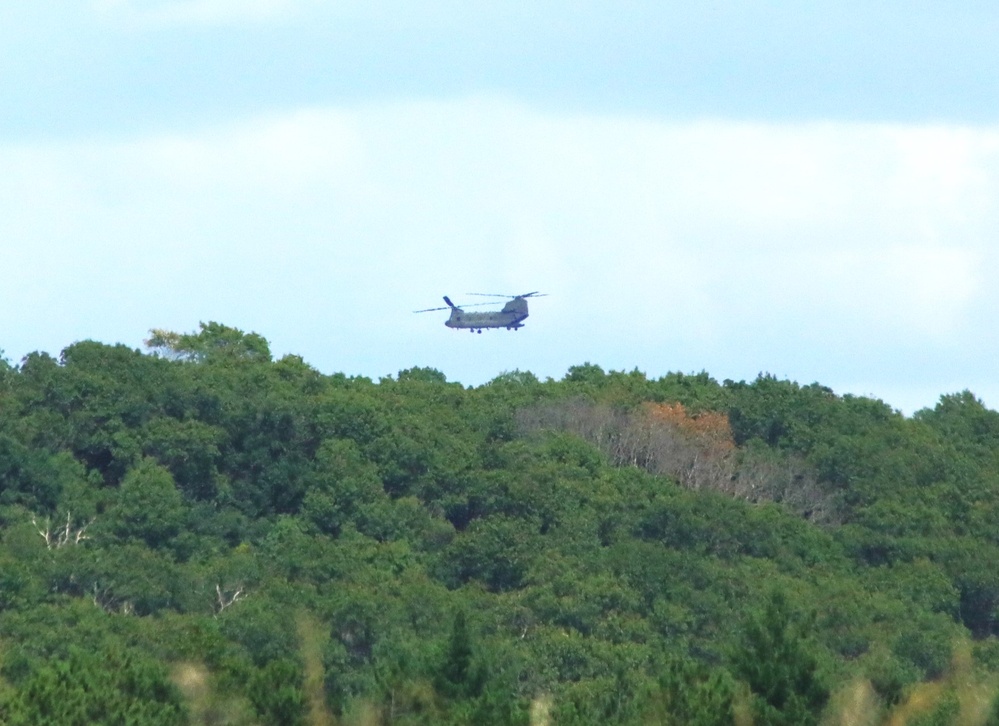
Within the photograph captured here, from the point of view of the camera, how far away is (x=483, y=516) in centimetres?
5556

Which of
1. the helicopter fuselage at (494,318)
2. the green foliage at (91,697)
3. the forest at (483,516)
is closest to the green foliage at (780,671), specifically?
the green foliage at (91,697)

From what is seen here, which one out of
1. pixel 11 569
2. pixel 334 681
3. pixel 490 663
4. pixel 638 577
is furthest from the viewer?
pixel 638 577

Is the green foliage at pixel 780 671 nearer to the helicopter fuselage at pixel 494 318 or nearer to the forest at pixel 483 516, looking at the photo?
the forest at pixel 483 516

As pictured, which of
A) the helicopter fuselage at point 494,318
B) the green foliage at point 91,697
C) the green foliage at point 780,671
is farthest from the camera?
the helicopter fuselage at point 494,318

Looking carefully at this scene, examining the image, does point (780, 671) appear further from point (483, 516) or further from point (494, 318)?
point (494, 318)

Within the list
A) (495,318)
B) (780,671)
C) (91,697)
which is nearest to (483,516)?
(495,318)

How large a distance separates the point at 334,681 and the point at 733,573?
18.2m

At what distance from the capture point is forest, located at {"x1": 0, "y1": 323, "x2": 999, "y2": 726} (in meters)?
45.2

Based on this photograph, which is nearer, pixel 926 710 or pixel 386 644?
pixel 926 710

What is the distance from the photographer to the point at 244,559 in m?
51.0

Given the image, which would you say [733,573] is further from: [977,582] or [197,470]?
[197,470]

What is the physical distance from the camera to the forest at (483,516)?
45.2 metres

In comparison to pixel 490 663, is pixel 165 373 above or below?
above

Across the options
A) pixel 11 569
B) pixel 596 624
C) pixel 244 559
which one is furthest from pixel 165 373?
pixel 596 624
